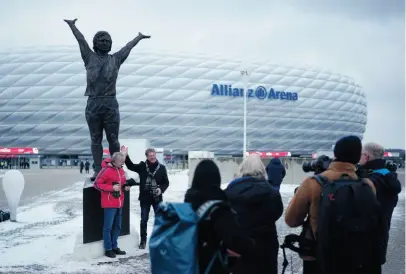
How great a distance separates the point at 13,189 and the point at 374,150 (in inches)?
352

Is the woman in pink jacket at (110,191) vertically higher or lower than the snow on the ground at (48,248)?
higher

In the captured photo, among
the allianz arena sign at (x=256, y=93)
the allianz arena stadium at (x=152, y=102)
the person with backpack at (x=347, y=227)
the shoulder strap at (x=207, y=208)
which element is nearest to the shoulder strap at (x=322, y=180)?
the person with backpack at (x=347, y=227)

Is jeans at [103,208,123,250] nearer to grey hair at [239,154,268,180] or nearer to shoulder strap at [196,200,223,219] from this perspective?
grey hair at [239,154,268,180]

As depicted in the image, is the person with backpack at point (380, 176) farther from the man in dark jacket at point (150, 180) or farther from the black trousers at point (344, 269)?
the man in dark jacket at point (150, 180)

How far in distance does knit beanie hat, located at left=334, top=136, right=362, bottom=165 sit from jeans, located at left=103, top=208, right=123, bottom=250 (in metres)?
3.99

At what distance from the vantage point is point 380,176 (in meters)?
4.36

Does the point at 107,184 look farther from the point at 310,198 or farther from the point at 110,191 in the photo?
the point at 310,198

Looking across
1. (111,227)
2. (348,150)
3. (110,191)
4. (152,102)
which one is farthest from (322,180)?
(152,102)

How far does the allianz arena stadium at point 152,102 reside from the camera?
54812 millimetres

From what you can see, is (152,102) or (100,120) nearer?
(100,120)

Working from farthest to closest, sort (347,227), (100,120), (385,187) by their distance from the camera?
(100,120) < (385,187) < (347,227)

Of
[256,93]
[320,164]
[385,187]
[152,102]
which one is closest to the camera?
[320,164]

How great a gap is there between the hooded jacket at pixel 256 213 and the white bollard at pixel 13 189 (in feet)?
27.8

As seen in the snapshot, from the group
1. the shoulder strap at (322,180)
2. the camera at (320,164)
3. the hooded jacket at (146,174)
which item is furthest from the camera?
the hooded jacket at (146,174)
